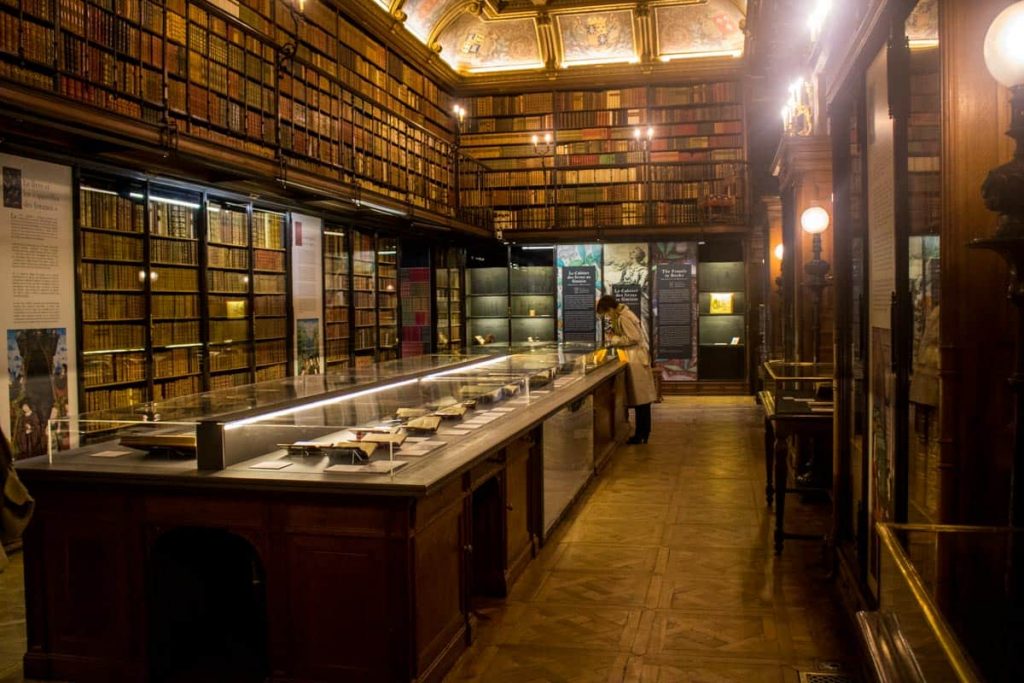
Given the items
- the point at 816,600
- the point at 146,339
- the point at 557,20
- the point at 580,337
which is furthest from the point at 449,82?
the point at 816,600

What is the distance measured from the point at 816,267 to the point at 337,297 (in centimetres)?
579

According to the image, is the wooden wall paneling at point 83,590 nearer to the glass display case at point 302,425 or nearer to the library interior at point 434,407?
the library interior at point 434,407

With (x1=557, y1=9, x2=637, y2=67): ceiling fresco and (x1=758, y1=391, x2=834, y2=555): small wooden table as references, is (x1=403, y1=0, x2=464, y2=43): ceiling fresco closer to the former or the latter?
(x1=557, y1=9, x2=637, y2=67): ceiling fresco

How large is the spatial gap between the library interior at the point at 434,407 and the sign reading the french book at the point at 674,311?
1.76 meters

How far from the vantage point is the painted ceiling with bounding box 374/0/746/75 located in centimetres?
1280

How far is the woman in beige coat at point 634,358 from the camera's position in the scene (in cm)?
880

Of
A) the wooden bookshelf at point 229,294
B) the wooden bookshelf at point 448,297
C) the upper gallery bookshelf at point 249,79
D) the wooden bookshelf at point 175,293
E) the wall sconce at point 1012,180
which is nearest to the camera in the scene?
the wall sconce at point 1012,180

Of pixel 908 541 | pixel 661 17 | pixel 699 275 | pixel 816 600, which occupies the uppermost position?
pixel 661 17

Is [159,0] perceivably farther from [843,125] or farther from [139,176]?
[843,125]

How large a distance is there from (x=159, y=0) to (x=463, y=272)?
7712mm

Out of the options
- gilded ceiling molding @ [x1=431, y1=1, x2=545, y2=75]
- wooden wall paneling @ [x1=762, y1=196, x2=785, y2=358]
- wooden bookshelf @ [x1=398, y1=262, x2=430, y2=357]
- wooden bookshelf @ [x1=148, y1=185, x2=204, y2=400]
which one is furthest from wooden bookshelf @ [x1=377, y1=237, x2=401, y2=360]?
wooden wall paneling @ [x1=762, y1=196, x2=785, y2=358]

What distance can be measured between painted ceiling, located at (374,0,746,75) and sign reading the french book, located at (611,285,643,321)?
11.5 feet

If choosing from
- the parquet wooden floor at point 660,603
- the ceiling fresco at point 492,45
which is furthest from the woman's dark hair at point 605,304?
the ceiling fresco at point 492,45

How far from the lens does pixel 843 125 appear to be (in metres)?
4.12
